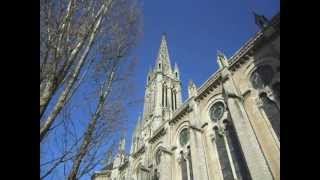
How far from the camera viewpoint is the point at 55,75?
5.65 m

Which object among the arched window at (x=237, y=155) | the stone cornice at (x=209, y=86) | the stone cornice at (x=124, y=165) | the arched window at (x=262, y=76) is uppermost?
the stone cornice at (x=209, y=86)

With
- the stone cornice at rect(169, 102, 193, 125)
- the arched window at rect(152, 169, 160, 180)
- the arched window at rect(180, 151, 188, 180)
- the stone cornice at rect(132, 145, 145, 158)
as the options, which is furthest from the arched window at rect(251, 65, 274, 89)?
the stone cornice at rect(132, 145, 145, 158)

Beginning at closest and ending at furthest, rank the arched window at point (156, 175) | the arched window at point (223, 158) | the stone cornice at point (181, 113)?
the arched window at point (223, 158), the stone cornice at point (181, 113), the arched window at point (156, 175)

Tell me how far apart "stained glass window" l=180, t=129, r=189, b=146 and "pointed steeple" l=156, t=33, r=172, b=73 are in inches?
809

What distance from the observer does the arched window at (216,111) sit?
57.9 feet

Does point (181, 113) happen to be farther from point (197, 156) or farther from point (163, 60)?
point (163, 60)

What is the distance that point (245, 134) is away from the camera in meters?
13.8

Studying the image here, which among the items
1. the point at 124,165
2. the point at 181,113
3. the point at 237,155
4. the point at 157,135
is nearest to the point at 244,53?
the point at 237,155

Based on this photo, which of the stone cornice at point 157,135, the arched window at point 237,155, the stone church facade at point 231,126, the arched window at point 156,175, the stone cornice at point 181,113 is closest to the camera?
the stone church facade at point 231,126

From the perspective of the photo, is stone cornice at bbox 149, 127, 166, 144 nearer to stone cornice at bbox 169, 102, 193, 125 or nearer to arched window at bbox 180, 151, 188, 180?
stone cornice at bbox 169, 102, 193, 125

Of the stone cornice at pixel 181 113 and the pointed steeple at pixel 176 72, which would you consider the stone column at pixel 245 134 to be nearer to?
the stone cornice at pixel 181 113

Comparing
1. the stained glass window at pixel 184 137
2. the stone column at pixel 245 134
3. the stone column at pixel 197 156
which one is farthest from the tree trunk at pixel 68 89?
the stained glass window at pixel 184 137
